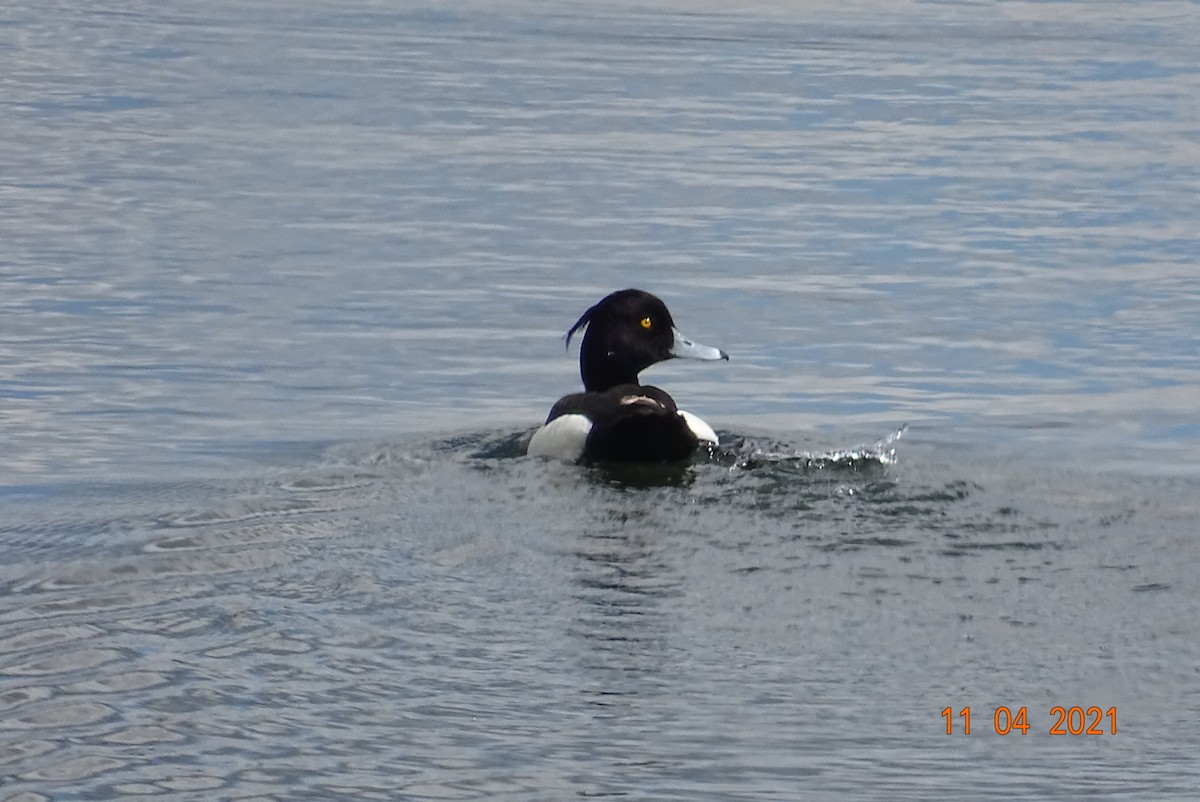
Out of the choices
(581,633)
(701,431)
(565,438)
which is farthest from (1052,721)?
(701,431)

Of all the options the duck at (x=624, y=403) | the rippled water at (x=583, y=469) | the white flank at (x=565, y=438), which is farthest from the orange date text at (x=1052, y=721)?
the white flank at (x=565, y=438)

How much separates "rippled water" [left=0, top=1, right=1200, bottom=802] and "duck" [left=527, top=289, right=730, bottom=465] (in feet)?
0.48

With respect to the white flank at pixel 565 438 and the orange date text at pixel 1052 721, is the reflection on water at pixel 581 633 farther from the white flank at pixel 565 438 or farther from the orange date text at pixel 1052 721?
the white flank at pixel 565 438

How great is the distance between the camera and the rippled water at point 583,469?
5.98 metres

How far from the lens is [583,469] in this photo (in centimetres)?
962

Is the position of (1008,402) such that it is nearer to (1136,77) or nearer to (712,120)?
(712,120)

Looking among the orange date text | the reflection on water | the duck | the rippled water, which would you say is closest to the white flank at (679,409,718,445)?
the duck

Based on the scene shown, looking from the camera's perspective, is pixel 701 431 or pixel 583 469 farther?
pixel 701 431

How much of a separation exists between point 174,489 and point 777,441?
3.00 metres

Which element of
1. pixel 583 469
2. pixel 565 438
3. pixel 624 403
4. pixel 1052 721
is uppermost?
pixel 624 403

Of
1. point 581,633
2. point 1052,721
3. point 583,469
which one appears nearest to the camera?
point 1052,721

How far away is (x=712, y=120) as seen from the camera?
24703 millimetres

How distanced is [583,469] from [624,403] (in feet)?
1.18

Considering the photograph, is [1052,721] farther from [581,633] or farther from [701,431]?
[701,431]
